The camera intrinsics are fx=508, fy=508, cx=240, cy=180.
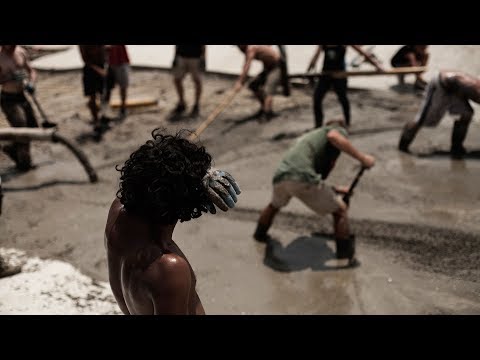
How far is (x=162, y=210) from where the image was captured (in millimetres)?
1666

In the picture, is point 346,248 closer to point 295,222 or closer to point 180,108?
point 295,222

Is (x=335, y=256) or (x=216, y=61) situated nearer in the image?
(x=335, y=256)

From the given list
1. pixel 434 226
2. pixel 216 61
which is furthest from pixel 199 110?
pixel 434 226

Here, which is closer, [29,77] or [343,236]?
[343,236]

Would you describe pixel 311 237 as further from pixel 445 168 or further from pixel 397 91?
pixel 397 91

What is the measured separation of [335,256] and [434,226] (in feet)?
3.41

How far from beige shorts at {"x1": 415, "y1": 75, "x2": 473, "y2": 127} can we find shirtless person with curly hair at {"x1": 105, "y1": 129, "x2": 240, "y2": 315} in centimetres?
487

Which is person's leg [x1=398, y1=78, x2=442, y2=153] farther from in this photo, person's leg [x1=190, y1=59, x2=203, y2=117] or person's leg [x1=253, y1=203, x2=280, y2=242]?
person's leg [x1=190, y1=59, x2=203, y2=117]

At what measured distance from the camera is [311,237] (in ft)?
16.2

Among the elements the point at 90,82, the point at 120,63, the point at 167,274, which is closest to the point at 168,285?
the point at 167,274

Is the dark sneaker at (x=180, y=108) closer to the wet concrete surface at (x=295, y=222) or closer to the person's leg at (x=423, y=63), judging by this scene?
the wet concrete surface at (x=295, y=222)

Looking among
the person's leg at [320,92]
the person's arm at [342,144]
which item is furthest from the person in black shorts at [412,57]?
the person's arm at [342,144]

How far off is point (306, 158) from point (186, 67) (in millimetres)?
4173
